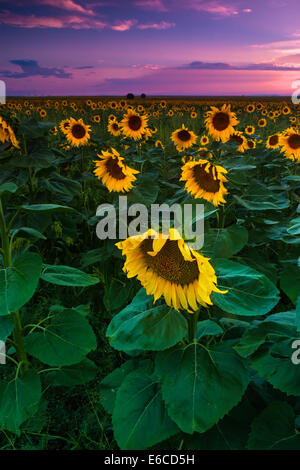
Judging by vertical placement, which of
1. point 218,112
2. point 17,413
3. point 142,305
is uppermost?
point 218,112

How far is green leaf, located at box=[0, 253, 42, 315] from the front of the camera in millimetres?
1305

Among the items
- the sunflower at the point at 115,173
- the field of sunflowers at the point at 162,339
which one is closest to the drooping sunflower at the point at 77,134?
the sunflower at the point at 115,173

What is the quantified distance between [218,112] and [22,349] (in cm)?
350

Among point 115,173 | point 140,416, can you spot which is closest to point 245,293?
point 140,416

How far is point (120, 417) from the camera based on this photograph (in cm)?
131

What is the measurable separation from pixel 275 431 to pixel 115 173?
2.34 m

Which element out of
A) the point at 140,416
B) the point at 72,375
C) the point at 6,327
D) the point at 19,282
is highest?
the point at 19,282

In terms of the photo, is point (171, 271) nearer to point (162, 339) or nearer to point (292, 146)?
point (162, 339)

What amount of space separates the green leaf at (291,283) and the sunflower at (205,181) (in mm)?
1082

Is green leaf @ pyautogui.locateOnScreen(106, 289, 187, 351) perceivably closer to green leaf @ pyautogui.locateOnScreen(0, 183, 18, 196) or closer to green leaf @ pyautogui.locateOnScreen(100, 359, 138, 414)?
green leaf @ pyautogui.locateOnScreen(100, 359, 138, 414)

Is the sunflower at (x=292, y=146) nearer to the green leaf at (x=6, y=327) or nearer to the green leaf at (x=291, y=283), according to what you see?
the green leaf at (x=291, y=283)

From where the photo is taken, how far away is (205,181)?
255 centimetres
